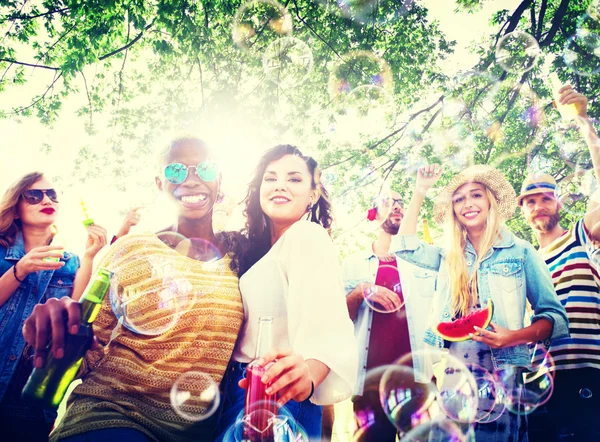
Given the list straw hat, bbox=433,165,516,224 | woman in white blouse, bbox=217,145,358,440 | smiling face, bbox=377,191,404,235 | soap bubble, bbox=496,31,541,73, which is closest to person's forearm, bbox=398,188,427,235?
straw hat, bbox=433,165,516,224

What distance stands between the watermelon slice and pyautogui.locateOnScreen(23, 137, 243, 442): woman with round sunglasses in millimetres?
2078

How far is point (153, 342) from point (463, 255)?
300cm

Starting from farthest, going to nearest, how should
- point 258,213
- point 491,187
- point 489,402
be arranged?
1. point 491,187
2. point 489,402
3. point 258,213

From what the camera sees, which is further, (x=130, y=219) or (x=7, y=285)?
(x=130, y=219)

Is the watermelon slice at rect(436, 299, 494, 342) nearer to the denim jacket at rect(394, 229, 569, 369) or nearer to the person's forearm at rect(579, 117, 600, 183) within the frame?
the denim jacket at rect(394, 229, 569, 369)

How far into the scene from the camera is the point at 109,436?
5.09 ft

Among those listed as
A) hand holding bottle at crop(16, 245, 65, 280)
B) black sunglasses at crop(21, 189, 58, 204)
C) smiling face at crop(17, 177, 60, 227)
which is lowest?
hand holding bottle at crop(16, 245, 65, 280)

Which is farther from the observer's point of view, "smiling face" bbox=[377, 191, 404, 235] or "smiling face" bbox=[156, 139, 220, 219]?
"smiling face" bbox=[377, 191, 404, 235]

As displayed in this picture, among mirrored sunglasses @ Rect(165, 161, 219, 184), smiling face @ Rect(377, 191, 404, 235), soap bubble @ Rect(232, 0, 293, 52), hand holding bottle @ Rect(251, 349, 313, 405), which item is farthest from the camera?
soap bubble @ Rect(232, 0, 293, 52)

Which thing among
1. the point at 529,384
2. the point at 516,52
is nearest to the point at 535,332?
the point at 529,384

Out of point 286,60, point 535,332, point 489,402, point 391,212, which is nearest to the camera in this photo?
point 489,402

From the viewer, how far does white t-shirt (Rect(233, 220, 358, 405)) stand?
1470 millimetres

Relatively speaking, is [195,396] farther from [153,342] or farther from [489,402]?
[489,402]

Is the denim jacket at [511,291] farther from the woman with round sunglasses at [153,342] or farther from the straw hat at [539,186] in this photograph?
the woman with round sunglasses at [153,342]
